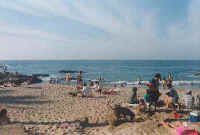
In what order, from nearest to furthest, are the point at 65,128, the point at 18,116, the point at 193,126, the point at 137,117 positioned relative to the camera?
the point at 193,126, the point at 65,128, the point at 137,117, the point at 18,116

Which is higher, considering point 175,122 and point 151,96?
point 151,96

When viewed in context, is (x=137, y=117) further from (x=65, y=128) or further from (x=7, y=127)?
(x=7, y=127)

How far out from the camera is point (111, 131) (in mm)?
6160

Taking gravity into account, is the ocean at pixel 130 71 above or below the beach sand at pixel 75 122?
below

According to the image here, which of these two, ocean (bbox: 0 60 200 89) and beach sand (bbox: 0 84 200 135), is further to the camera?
ocean (bbox: 0 60 200 89)

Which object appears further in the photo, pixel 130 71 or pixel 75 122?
pixel 130 71

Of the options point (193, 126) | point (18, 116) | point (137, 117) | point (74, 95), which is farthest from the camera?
point (74, 95)

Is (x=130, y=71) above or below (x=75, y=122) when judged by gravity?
below

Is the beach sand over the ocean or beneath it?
over

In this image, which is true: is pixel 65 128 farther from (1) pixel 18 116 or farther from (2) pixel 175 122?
(2) pixel 175 122

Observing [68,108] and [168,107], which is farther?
[68,108]

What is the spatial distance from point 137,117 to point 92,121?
1.73 m

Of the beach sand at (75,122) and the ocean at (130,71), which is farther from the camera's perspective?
the ocean at (130,71)

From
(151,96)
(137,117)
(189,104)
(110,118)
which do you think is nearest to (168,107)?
(189,104)
